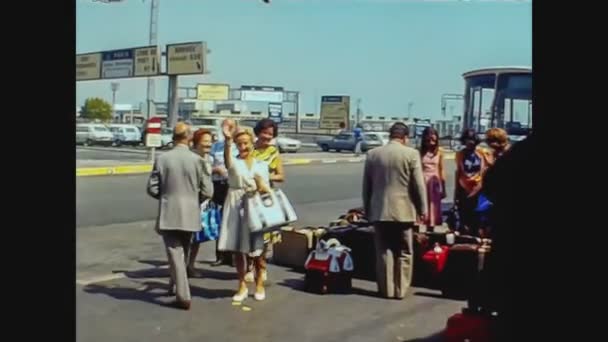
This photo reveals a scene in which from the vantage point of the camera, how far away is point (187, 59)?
32.4 m

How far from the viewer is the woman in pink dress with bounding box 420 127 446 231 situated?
8.17 meters

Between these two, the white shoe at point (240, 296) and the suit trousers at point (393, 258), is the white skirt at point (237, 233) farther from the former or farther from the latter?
the suit trousers at point (393, 258)

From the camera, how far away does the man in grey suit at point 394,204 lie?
6426mm

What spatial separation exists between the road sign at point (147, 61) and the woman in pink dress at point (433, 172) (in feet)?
88.9

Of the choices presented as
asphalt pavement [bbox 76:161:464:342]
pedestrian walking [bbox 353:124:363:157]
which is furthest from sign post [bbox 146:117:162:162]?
pedestrian walking [bbox 353:124:363:157]

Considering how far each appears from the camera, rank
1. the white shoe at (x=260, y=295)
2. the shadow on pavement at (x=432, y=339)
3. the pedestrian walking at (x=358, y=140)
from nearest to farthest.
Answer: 1. the shadow on pavement at (x=432, y=339)
2. the white shoe at (x=260, y=295)
3. the pedestrian walking at (x=358, y=140)

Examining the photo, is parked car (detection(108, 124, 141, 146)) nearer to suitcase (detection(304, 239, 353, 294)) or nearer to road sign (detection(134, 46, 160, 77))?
road sign (detection(134, 46, 160, 77))

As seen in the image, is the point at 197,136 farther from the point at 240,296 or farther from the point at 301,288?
the point at 301,288

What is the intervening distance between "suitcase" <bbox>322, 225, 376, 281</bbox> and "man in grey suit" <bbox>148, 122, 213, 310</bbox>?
5.83 feet

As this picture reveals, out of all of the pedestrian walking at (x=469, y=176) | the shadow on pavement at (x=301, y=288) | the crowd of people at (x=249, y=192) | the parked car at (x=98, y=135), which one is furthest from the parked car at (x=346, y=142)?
the crowd of people at (x=249, y=192)

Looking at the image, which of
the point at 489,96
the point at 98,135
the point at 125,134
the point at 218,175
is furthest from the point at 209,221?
the point at 125,134
